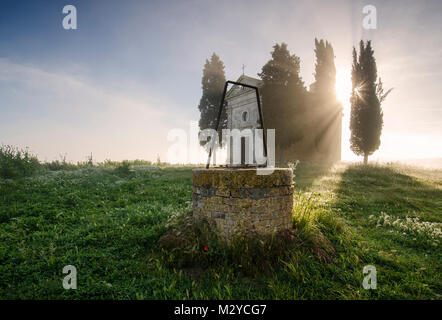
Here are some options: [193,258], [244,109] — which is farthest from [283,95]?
[193,258]

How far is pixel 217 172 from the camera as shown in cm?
325

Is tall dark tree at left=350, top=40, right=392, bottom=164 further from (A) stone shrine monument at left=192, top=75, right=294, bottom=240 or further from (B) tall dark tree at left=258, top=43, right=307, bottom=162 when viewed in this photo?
(A) stone shrine monument at left=192, top=75, right=294, bottom=240

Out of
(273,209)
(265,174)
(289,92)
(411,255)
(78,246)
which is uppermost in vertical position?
(289,92)

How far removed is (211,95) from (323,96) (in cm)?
1043

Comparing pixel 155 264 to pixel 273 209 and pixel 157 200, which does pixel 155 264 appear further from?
pixel 157 200

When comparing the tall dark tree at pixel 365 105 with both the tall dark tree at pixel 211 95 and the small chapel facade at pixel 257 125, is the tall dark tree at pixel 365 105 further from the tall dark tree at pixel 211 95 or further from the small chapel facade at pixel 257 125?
the tall dark tree at pixel 211 95

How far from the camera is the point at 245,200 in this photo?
311 centimetres

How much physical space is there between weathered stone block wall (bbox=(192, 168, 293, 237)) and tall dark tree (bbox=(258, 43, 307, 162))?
48.0ft

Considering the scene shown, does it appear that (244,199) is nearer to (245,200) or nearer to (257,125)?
(245,200)

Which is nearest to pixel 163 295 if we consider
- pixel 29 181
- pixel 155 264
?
pixel 155 264

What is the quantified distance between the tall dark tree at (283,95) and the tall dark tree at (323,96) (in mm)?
2592

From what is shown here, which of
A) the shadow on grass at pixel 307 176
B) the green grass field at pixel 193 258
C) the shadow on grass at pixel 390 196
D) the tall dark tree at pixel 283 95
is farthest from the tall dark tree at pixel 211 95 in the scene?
the green grass field at pixel 193 258

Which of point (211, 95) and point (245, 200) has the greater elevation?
point (211, 95)
